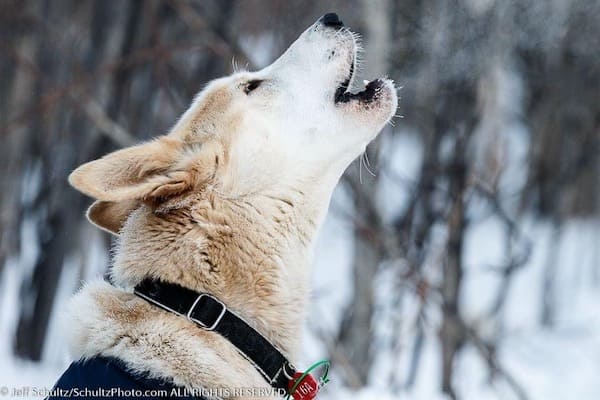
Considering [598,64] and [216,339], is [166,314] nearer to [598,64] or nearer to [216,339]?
[216,339]

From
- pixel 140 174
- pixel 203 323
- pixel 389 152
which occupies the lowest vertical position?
pixel 203 323

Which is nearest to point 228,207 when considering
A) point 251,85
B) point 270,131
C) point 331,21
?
point 270,131

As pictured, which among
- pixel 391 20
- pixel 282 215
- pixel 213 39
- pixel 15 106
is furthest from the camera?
pixel 15 106

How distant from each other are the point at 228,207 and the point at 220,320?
0.44 m

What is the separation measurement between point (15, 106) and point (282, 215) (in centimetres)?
915

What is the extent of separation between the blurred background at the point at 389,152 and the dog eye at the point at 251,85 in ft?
6.14

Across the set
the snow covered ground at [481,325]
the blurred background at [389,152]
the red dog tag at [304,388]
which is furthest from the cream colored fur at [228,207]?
the blurred background at [389,152]

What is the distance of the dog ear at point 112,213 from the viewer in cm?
335

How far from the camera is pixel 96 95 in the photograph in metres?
9.02

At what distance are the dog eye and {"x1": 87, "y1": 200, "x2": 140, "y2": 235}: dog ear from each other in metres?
0.66

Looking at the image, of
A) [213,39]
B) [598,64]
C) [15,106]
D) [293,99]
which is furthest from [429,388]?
[293,99]

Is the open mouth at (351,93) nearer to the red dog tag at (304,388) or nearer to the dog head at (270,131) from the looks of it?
the dog head at (270,131)

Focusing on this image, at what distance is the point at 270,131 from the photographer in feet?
11.7

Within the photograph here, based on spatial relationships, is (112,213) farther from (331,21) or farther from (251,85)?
(331,21)
